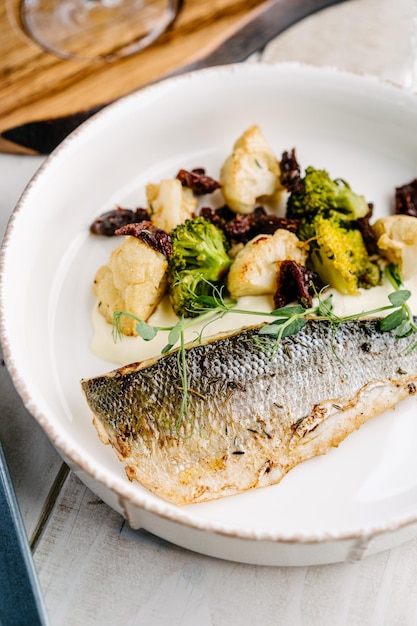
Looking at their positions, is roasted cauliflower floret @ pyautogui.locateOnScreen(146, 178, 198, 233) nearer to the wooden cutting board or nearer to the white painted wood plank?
the wooden cutting board

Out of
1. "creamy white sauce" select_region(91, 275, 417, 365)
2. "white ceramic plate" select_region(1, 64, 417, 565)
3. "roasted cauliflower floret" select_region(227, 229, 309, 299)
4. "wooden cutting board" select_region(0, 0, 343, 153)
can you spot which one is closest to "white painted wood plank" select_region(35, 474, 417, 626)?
"white ceramic plate" select_region(1, 64, 417, 565)

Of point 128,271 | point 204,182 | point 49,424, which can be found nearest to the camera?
point 49,424

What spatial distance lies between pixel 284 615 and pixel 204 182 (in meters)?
1.61

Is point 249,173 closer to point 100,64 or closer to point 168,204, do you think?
point 168,204

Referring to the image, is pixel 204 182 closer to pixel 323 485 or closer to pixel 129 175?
pixel 129 175

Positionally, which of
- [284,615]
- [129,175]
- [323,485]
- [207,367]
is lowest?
[284,615]

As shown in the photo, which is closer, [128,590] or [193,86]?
[128,590]

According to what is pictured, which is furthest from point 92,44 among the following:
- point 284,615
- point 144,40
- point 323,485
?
point 284,615

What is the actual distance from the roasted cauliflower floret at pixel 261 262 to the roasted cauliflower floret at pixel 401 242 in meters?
0.34

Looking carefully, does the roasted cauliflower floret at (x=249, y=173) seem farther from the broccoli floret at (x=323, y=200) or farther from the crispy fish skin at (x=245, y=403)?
the crispy fish skin at (x=245, y=403)

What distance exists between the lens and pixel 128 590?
7.28 feet

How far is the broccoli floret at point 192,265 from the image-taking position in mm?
2475

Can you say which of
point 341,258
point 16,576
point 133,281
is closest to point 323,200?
point 341,258

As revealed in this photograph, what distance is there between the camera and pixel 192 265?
2.51 m
